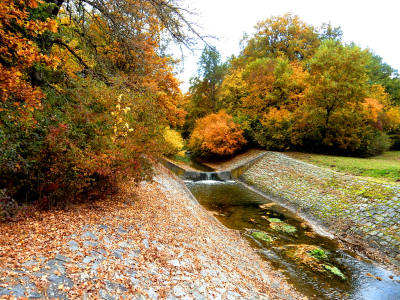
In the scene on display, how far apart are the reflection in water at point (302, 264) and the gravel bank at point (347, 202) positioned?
97 cm

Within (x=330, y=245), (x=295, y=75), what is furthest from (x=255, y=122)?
(x=330, y=245)

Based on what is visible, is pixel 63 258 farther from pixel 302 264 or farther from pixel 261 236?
pixel 261 236

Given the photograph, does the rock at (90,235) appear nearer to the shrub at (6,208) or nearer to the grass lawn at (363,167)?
the shrub at (6,208)

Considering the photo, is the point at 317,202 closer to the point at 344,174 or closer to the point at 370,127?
the point at 344,174

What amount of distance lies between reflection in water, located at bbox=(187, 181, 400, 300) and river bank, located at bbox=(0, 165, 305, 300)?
34.5 inches

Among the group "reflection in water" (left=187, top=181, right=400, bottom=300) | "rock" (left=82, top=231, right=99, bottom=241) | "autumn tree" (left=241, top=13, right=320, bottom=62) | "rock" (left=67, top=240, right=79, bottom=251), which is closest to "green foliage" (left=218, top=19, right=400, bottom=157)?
"autumn tree" (left=241, top=13, right=320, bottom=62)

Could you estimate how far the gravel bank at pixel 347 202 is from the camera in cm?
828

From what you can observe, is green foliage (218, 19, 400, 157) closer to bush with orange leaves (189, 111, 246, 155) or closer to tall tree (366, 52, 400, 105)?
tall tree (366, 52, 400, 105)

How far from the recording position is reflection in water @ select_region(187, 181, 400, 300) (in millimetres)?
6008

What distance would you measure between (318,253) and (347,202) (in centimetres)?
420

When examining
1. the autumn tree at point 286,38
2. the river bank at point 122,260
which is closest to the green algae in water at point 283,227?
the river bank at point 122,260

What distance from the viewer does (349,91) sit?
16.2m

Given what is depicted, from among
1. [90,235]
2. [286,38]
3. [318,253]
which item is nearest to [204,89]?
[286,38]

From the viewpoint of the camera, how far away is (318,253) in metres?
7.82
